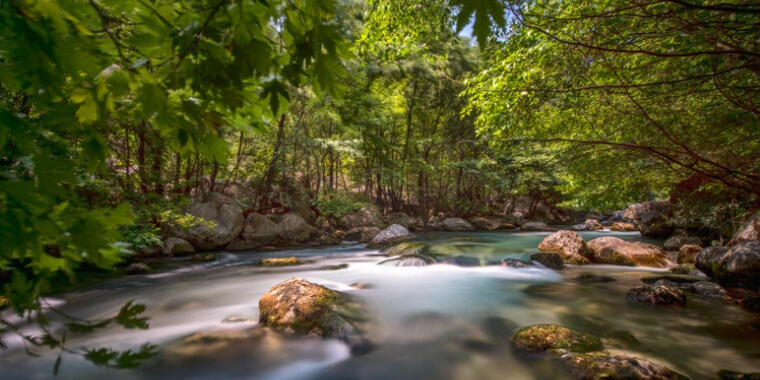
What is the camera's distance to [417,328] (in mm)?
4410

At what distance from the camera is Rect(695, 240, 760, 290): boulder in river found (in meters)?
5.14

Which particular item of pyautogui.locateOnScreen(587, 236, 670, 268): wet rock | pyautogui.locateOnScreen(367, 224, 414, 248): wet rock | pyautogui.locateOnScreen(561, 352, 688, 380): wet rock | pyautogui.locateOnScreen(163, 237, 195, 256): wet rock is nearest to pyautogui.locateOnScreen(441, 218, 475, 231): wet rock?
pyautogui.locateOnScreen(367, 224, 414, 248): wet rock

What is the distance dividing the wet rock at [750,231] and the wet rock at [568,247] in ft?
9.34

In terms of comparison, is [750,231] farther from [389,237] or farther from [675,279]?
[389,237]

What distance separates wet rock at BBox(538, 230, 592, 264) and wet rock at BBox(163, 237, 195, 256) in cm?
1080

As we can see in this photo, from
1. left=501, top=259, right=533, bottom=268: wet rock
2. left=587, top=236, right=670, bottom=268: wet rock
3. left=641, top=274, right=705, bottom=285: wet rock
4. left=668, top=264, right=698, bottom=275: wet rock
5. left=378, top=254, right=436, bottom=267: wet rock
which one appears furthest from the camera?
left=378, top=254, right=436, bottom=267: wet rock

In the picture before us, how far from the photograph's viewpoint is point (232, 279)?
702 cm

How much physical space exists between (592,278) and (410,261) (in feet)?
13.1

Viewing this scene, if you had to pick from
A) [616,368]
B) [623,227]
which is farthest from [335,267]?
[623,227]

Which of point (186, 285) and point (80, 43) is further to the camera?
point (186, 285)

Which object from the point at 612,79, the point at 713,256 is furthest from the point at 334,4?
the point at 713,256

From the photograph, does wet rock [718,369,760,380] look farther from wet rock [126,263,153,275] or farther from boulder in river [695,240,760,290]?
wet rock [126,263,153,275]

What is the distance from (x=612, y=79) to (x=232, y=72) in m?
4.44

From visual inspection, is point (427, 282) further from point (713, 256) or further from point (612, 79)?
point (713, 256)
